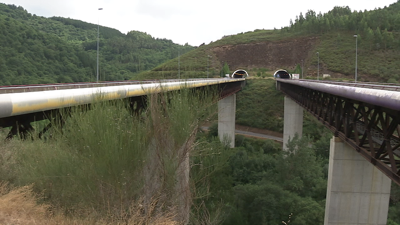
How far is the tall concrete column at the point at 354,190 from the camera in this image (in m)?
15.6

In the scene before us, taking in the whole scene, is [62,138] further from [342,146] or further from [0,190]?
[342,146]

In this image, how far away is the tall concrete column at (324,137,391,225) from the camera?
1559cm

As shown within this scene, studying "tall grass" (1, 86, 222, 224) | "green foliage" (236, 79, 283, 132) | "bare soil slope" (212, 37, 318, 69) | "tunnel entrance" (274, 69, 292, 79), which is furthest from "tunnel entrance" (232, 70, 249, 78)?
"tall grass" (1, 86, 222, 224)

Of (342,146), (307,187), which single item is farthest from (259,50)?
(342,146)

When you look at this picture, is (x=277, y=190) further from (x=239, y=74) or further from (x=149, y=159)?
(x=239, y=74)

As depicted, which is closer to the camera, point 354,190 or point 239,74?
point 354,190

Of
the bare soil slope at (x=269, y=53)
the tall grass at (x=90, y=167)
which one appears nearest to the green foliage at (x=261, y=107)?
the bare soil slope at (x=269, y=53)

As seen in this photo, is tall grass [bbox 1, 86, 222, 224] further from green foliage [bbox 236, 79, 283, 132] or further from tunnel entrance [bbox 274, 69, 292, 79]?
tunnel entrance [bbox 274, 69, 292, 79]

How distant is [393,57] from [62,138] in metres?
107

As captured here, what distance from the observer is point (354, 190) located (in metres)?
15.8

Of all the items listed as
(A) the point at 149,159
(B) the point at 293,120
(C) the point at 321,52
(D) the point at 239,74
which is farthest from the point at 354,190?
(C) the point at 321,52

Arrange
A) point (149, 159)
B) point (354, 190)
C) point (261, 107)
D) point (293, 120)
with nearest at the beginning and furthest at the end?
point (149, 159)
point (354, 190)
point (293, 120)
point (261, 107)

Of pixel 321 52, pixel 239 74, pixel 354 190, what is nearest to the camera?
pixel 354 190

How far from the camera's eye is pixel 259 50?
132 meters
